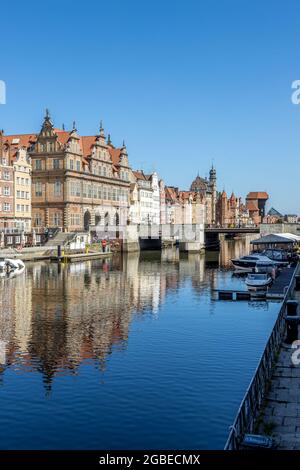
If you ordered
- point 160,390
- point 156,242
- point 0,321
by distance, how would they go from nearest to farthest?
point 160,390, point 0,321, point 156,242

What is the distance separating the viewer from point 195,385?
83.3ft

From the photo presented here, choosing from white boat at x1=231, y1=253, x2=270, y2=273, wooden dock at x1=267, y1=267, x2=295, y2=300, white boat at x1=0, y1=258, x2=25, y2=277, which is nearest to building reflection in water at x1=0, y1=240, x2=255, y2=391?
white boat at x1=0, y1=258, x2=25, y2=277

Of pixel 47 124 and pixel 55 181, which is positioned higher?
pixel 47 124

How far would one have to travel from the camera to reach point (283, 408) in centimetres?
2009

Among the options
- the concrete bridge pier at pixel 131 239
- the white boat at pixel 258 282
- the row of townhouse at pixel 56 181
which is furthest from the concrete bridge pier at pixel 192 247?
the white boat at pixel 258 282

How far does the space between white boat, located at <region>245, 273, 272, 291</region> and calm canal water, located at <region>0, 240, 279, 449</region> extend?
17.6 feet

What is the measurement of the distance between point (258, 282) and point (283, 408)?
3713 centimetres

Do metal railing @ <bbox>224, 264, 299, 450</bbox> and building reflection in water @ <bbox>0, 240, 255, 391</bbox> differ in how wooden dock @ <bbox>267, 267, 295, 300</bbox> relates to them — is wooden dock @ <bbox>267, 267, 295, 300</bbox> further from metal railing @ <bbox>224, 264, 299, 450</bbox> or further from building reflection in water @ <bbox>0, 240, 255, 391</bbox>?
metal railing @ <bbox>224, 264, 299, 450</bbox>

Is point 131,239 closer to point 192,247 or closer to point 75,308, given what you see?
point 192,247

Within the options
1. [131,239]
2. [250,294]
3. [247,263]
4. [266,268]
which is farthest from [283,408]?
[131,239]

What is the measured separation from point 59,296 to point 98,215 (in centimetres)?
7516
